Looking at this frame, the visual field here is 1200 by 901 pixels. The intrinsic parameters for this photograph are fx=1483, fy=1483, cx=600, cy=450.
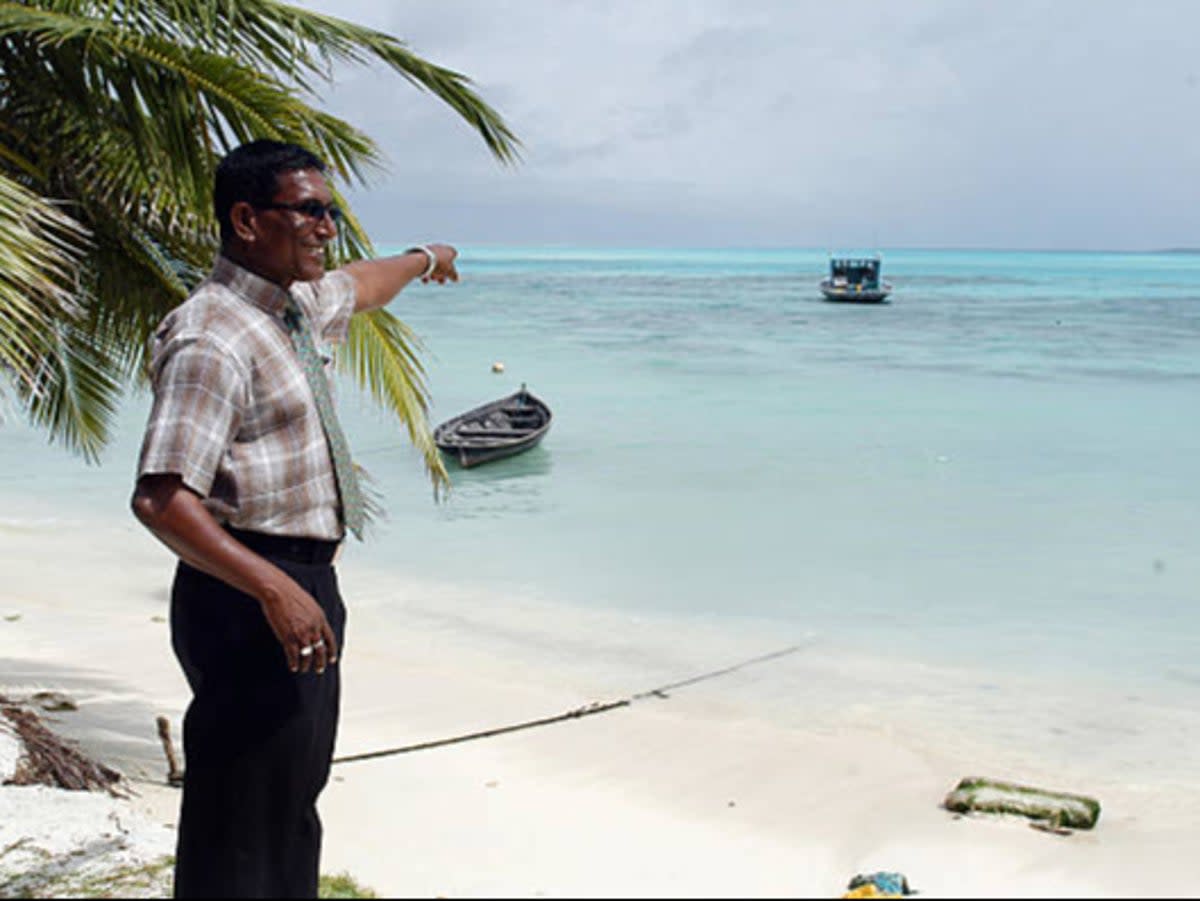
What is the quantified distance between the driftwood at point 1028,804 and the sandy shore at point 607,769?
10 cm

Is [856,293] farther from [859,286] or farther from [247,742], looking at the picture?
[247,742]

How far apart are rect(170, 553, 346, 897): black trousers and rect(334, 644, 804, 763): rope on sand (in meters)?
4.32

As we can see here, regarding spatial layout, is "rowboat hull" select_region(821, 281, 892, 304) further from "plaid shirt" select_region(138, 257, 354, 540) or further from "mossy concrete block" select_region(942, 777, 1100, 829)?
"plaid shirt" select_region(138, 257, 354, 540)

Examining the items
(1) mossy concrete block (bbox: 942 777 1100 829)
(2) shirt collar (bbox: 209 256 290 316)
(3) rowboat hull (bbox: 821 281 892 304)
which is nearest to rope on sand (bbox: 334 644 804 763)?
(1) mossy concrete block (bbox: 942 777 1100 829)

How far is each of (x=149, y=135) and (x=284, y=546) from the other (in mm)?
3215

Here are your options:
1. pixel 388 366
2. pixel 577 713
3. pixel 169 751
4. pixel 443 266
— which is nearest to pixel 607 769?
pixel 577 713

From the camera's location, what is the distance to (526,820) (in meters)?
6.81

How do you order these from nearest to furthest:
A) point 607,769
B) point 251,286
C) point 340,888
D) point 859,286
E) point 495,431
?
point 251,286 → point 340,888 → point 607,769 → point 495,431 → point 859,286

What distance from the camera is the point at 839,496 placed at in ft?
69.5

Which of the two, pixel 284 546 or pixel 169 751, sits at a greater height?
pixel 284 546

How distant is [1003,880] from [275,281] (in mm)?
4919

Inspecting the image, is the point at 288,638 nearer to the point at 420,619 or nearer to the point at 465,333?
the point at 420,619

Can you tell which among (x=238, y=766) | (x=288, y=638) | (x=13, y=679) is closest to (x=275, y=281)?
(x=288, y=638)

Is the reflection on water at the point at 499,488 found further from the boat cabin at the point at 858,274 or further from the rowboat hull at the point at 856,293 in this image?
the boat cabin at the point at 858,274
